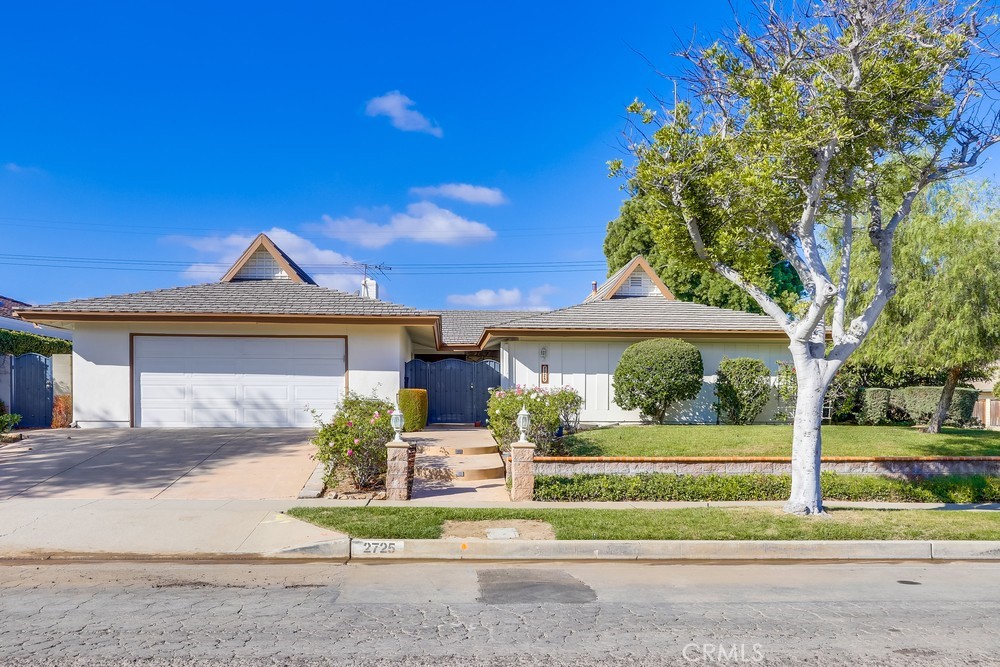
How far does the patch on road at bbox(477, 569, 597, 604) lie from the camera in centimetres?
573

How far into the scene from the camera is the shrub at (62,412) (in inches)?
640

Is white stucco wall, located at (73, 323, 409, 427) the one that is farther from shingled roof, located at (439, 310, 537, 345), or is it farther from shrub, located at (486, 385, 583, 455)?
shingled roof, located at (439, 310, 537, 345)

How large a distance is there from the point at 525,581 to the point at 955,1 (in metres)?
8.83

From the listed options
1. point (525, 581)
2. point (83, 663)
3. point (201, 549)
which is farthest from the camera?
point (201, 549)

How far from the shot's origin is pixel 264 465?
11719 millimetres

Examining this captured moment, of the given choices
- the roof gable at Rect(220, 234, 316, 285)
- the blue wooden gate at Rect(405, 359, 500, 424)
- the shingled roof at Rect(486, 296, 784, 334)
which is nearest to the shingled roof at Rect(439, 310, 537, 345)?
the blue wooden gate at Rect(405, 359, 500, 424)

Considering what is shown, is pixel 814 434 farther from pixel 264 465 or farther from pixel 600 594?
pixel 264 465

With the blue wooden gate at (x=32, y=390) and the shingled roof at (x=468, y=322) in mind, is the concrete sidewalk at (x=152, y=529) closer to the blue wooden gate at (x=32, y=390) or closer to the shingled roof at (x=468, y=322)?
the blue wooden gate at (x=32, y=390)

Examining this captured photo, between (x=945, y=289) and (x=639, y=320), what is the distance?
6917 mm

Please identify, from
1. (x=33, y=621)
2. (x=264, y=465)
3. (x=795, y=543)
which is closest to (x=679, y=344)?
(x=795, y=543)

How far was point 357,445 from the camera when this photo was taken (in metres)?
9.97

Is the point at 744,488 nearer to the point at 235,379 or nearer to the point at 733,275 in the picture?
the point at 733,275

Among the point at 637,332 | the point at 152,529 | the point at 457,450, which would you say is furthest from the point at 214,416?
the point at 637,332

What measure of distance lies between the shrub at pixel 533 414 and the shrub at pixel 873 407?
11.3 m
